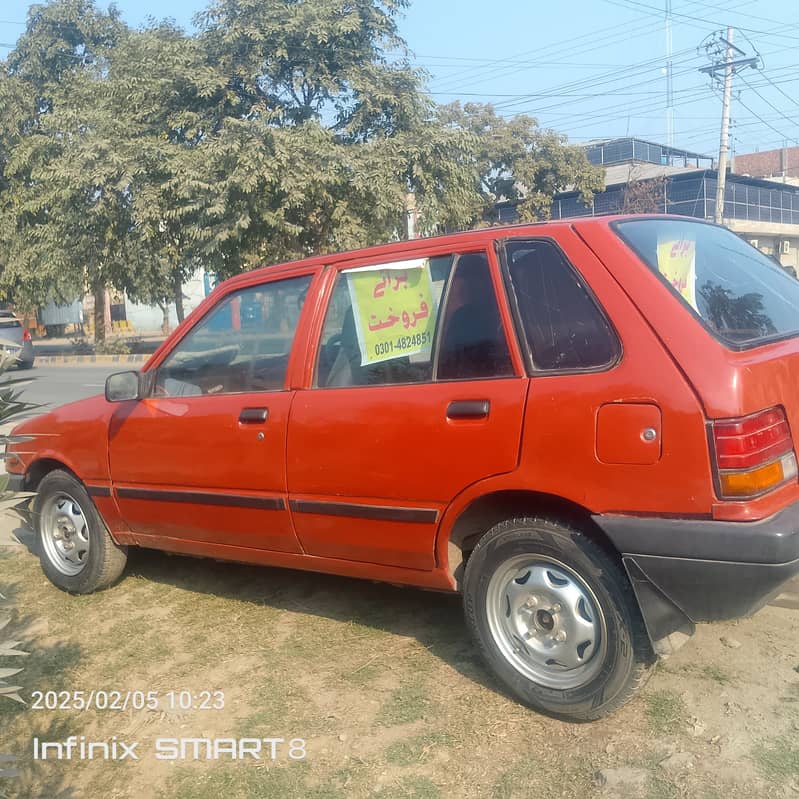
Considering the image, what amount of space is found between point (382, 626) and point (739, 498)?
1.92 meters

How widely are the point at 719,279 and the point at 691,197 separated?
3302 cm

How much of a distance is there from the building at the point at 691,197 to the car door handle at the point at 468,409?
99.0ft

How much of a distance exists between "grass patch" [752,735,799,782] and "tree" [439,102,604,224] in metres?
28.6

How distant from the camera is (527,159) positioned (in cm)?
3106

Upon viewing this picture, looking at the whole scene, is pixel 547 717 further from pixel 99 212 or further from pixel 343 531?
pixel 99 212

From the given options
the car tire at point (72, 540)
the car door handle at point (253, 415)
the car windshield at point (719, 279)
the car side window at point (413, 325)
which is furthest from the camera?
the car tire at point (72, 540)

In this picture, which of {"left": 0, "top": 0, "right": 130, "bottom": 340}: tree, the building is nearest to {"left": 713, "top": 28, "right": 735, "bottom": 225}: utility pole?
the building

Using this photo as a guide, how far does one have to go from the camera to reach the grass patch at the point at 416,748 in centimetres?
281

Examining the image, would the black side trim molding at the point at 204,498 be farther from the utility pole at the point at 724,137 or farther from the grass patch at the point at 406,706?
the utility pole at the point at 724,137

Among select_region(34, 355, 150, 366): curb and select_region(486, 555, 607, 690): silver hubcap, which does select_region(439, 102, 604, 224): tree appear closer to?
select_region(34, 355, 150, 366): curb

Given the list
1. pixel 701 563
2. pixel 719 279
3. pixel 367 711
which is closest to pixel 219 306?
pixel 367 711

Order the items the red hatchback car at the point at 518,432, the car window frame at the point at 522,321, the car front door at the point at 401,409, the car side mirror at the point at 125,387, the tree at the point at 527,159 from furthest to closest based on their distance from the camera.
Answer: the tree at the point at 527,159
the car side mirror at the point at 125,387
the car front door at the point at 401,409
the car window frame at the point at 522,321
the red hatchback car at the point at 518,432

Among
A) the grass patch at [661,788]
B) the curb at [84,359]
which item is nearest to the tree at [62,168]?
the curb at [84,359]

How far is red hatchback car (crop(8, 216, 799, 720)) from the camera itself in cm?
262
